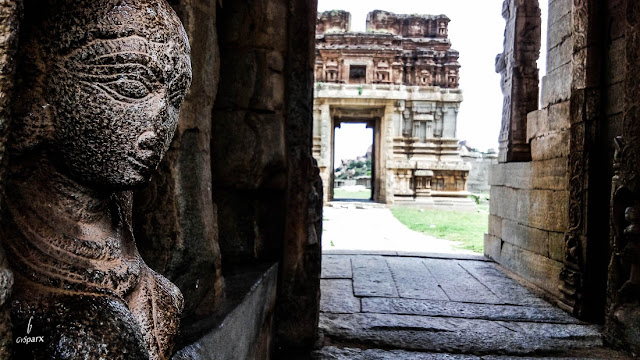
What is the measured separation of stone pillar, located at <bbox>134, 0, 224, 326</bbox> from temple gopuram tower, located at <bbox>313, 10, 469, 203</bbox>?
1191 cm

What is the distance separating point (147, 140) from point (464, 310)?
316 cm

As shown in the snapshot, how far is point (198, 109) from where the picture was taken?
5.27 feet

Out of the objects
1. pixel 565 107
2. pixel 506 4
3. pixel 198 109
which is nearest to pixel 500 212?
pixel 565 107

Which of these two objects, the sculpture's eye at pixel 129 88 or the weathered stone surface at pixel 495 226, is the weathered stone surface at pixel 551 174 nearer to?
the weathered stone surface at pixel 495 226

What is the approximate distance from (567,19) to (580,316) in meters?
2.56

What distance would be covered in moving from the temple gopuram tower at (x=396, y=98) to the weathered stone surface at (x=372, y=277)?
8.58m

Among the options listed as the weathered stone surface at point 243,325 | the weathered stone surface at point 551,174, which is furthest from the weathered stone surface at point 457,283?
the weathered stone surface at point 243,325

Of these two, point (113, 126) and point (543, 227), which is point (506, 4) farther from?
point (113, 126)

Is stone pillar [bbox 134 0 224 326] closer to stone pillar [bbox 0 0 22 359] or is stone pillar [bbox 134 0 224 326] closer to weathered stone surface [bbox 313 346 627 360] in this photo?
stone pillar [bbox 0 0 22 359]

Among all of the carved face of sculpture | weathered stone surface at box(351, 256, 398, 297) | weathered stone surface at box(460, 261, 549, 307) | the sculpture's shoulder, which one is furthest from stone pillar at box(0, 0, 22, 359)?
weathered stone surface at box(460, 261, 549, 307)

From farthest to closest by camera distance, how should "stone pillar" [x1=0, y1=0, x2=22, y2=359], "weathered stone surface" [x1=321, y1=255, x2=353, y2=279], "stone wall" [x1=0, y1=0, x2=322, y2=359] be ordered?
1. "weathered stone surface" [x1=321, y1=255, x2=353, y2=279]
2. "stone wall" [x1=0, y1=0, x2=322, y2=359]
3. "stone pillar" [x1=0, y1=0, x2=22, y2=359]

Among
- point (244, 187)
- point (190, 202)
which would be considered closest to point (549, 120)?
point (244, 187)

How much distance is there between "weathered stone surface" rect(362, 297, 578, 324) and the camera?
10.7ft

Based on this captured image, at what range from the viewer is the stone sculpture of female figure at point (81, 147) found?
2.44 feet
